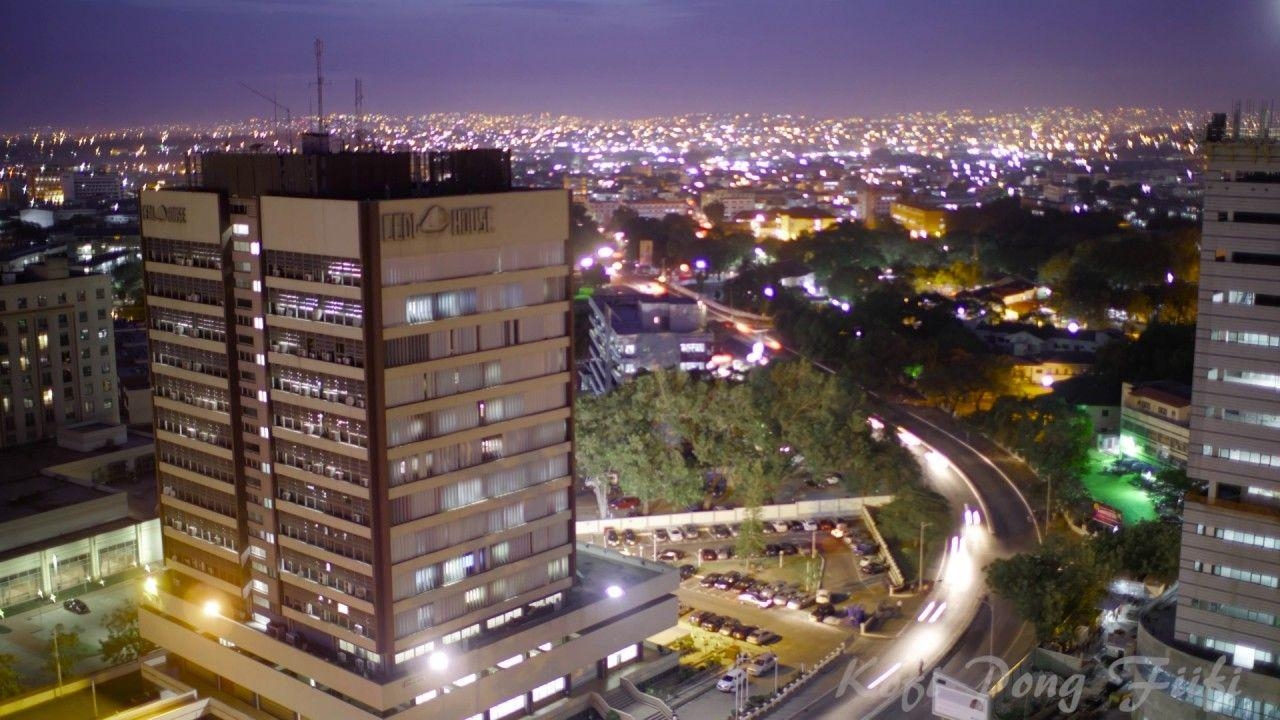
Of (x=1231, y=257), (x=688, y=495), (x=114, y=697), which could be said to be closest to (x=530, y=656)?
(x=114, y=697)

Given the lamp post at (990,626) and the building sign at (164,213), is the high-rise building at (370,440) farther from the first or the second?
the lamp post at (990,626)

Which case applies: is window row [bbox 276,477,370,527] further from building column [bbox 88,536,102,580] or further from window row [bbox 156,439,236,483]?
building column [bbox 88,536,102,580]

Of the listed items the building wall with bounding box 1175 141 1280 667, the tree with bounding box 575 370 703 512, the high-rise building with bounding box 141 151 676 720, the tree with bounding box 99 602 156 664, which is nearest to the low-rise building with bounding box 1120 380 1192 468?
the building wall with bounding box 1175 141 1280 667

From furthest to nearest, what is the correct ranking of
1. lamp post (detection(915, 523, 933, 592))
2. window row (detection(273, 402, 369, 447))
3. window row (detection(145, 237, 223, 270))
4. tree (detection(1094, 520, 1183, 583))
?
lamp post (detection(915, 523, 933, 592)), tree (detection(1094, 520, 1183, 583)), window row (detection(145, 237, 223, 270)), window row (detection(273, 402, 369, 447))

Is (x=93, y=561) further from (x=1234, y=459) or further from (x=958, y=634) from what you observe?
(x=1234, y=459)

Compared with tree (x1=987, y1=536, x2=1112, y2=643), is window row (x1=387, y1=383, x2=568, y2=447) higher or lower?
higher

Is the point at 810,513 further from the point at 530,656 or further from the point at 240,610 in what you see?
the point at 240,610
